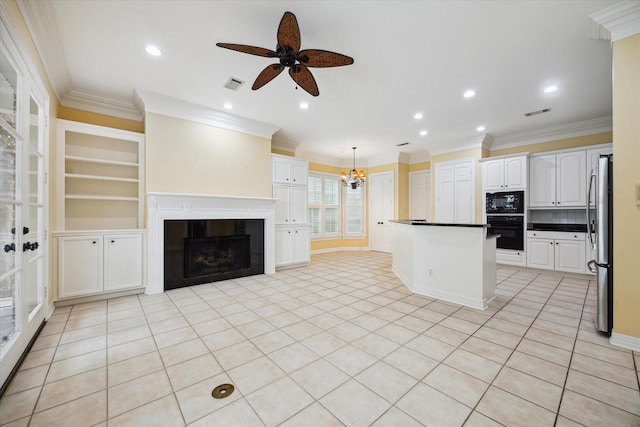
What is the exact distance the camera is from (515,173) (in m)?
5.67

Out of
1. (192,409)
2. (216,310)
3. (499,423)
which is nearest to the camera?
(499,423)

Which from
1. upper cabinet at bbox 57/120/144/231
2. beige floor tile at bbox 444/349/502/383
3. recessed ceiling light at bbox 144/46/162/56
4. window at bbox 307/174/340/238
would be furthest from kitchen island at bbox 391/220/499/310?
upper cabinet at bbox 57/120/144/231

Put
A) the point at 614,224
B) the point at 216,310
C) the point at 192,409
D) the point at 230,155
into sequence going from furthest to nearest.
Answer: the point at 230,155 < the point at 216,310 < the point at 614,224 < the point at 192,409

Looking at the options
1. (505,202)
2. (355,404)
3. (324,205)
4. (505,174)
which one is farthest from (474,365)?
(324,205)

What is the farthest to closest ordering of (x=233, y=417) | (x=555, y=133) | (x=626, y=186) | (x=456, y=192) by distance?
1. (x=456, y=192)
2. (x=555, y=133)
3. (x=626, y=186)
4. (x=233, y=417)

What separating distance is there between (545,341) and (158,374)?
3.38m

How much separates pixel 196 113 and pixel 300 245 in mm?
3307

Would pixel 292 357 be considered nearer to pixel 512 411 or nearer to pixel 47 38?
pixel 512 411

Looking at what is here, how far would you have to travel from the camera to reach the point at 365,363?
2066 millimetres

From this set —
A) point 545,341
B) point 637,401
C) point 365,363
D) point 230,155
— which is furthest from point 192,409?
point 230,155

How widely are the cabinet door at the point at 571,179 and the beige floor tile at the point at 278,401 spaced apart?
248 inches

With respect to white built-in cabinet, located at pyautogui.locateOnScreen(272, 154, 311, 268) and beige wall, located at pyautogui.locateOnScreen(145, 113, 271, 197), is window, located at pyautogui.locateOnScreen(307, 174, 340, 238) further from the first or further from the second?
beige wall, located at pyautogui.locateOnScreen(145, 113, 271, 197)

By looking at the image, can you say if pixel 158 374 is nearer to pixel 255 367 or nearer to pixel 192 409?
pixel 192 409

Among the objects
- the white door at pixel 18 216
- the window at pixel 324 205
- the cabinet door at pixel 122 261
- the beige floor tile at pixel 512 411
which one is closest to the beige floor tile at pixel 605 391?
the beige floor tile at pixel 512 411
